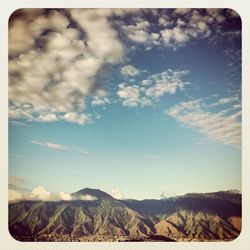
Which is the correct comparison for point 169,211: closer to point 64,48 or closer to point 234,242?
point 234,242

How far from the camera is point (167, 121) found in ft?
12.0

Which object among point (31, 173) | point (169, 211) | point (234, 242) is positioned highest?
point (31, 173)

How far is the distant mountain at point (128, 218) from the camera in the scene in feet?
11.6

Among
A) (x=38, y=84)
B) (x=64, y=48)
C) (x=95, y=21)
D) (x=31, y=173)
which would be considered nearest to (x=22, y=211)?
(x=31, y=173)

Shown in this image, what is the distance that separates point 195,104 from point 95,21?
1020 millimetres

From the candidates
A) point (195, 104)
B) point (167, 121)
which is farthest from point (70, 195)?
point (195, 104)

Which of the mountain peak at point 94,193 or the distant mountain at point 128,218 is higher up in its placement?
the mountain peak at point 94,193

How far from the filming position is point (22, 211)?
353cm

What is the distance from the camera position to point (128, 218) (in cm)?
355

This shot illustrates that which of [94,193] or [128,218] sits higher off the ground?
[94,193]

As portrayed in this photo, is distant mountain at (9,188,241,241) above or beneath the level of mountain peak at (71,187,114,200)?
beneath

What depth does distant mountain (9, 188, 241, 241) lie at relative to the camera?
11.6 feet

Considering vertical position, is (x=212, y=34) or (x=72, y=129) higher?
(x=212, y=34)

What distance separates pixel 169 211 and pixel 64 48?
1515mm
